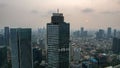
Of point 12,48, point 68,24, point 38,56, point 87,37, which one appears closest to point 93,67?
point 38,56

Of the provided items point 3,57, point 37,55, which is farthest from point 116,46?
point 3,57

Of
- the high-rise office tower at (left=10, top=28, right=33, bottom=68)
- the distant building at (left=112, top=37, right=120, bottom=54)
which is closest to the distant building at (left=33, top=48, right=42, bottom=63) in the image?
the high-rise office tower at (left=10, top=28, right=33, bottom=68)

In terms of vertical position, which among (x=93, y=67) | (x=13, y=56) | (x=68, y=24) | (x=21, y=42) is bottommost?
(x=93, y=67)

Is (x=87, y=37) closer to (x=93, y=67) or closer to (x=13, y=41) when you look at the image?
(x=93, y=67)

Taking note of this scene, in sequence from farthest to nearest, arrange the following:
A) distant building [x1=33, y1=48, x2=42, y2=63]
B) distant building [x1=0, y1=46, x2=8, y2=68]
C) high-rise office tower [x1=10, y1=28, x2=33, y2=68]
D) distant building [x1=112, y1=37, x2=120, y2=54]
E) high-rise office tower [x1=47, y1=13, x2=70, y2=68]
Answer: distant building [x1=112, y1=37, x2=120, y2=54] < distant building [x1=33, y1=48, x2=42, y2=63] < distant building [x1=0, y1=46, x2=8, y2=68] < high-rise office tower [x1=10, y1=28, x2=33, y2=68] < high-rise office tower [x1=47, y1=13, x2=70, y2=68]

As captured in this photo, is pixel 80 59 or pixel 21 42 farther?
pixel 80 59

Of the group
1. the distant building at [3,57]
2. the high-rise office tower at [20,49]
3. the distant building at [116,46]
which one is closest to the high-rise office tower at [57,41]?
the high-rise office tower at [20,49]

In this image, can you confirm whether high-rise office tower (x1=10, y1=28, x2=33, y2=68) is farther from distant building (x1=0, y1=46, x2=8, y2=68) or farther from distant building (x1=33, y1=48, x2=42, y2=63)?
distant building (x1=33, y1=48, x2=42, y2=63)
